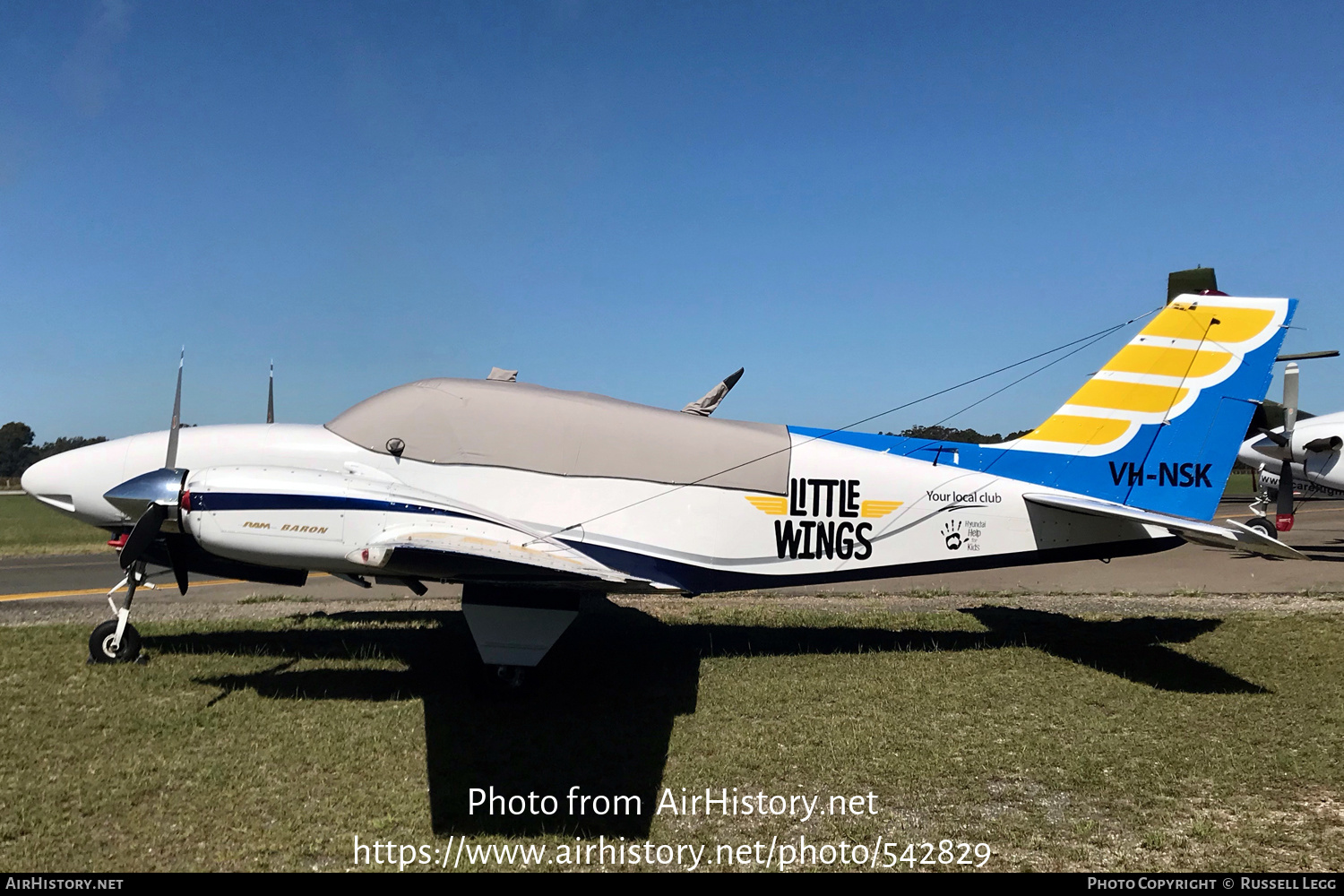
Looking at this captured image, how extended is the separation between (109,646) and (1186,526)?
1055 centimetres

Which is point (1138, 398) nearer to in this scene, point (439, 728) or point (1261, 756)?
point (1261, 756)

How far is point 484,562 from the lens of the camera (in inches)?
239

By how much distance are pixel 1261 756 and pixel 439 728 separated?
6345mm

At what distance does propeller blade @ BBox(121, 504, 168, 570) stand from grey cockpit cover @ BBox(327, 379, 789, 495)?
5.67ft

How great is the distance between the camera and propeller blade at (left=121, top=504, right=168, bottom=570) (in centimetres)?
680

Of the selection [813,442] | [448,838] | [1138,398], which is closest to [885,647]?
[813,442]

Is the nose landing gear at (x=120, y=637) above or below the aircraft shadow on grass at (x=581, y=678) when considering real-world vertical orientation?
above

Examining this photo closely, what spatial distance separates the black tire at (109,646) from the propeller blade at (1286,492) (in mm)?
20731

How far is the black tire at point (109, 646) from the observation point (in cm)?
786

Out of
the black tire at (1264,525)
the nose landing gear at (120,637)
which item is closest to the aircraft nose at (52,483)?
the nose landing gear at (120,637)

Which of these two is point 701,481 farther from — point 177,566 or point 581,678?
point 177,566

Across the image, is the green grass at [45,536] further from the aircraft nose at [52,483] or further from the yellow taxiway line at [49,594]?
Answer: the aircraft nose at [52,483]

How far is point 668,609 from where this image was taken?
11.6 metres
